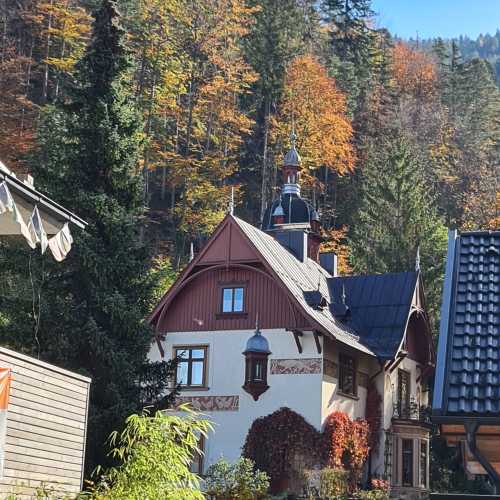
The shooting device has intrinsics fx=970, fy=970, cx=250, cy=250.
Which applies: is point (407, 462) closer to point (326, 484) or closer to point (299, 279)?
point (326, 484)

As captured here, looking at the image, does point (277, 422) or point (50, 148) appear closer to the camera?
point (50, 148)

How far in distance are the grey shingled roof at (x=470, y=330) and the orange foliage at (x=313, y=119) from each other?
4189 cm

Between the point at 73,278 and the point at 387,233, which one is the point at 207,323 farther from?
the point at 387,233

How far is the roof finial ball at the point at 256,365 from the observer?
102ft

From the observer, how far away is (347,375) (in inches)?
1288

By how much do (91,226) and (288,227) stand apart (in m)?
16.7

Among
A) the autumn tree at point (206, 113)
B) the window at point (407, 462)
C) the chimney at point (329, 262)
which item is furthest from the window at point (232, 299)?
the autumn tree at point (206, 113)

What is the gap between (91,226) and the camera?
24469mm

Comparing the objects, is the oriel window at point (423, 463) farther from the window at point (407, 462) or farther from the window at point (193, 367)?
the window at point (193, 367)

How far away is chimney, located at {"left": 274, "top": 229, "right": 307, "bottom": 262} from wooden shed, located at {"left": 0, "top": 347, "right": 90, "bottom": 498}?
2115cm

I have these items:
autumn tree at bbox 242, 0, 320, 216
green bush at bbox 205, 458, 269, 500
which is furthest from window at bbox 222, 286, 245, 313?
autumn tree at bbox 242, 0, 320, 216

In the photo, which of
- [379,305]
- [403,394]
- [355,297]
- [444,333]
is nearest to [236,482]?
[379,305]

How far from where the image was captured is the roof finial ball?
3123 cm

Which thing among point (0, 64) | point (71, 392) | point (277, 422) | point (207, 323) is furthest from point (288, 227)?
point (71, 392)
